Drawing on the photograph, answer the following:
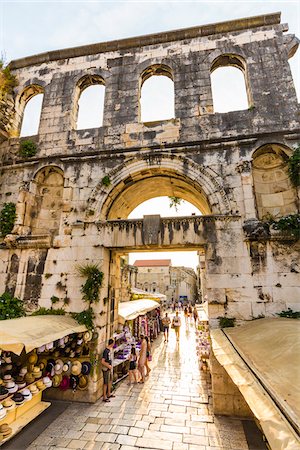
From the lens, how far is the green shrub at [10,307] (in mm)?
7045

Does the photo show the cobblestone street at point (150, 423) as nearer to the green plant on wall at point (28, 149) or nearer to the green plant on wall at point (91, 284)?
the green plant on wall at point (91, 284)

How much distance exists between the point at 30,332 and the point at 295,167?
306 inches

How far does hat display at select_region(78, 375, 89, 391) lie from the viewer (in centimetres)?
648

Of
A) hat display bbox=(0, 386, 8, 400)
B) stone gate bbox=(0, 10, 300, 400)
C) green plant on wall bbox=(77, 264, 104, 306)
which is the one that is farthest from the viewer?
green plant on wall bbox=(77, 264, 104, 306)

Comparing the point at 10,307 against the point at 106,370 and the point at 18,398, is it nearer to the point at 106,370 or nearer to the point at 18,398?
the point at 18,398

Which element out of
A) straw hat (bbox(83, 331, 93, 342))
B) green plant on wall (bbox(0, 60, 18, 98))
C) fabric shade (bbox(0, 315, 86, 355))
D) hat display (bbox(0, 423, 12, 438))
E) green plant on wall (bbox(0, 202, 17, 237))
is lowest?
hat display (bbox(0, 423, 12, 438))

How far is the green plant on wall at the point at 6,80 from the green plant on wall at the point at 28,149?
266cm

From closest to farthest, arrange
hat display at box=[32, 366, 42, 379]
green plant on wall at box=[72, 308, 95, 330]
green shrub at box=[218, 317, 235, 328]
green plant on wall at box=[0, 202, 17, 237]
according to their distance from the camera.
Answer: hat display at box=[32, 366, 42, 379] → green shrub at box=[218, 317, 235, 328] → green plant on wall at box=[72, 308, 95, 330] → green plant on wall at box=[0, 202, 17, 237]

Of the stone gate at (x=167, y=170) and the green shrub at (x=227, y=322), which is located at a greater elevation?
the stone gate at (x=167, y=170)

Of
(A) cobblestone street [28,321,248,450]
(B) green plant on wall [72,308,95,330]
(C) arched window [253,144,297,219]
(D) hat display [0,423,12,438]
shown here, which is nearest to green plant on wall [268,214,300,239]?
(C) arched window [253,144,297,219]

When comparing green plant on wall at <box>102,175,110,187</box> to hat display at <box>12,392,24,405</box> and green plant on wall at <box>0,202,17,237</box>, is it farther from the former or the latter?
hat display at <box>12,392,24,405</box>

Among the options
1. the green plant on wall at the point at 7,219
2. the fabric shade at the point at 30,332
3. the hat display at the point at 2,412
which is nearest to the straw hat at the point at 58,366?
the fabric shade at the point at 30,332

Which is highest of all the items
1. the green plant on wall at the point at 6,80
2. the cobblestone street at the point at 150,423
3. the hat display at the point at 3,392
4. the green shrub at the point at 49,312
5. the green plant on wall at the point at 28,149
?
the green plant on wall at the point at 6,80

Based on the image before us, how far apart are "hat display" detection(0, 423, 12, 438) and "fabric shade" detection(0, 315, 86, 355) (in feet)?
5.77
